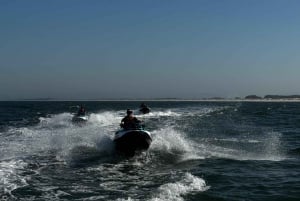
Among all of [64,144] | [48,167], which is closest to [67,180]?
[48,167]

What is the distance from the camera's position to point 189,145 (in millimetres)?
23734

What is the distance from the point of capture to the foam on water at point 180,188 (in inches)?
477

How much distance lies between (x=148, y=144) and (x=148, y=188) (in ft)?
21.9

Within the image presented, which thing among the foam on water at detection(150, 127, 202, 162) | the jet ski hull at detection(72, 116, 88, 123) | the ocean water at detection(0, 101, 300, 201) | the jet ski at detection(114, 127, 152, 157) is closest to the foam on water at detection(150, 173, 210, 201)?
the ocean water at detection(0, 101, 300, 201)

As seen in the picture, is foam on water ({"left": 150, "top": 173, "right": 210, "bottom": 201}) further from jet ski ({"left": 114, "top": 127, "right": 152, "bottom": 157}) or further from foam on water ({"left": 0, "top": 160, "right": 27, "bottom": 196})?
jet ski ({"left": 114, "top": 127, "right": 152, "bottom": 157})

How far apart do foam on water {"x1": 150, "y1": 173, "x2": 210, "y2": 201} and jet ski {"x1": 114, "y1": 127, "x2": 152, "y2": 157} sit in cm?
479

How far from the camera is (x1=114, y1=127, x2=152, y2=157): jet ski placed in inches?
768

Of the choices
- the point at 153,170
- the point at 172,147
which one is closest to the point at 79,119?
the point at 172,147

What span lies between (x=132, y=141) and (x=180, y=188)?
661cm

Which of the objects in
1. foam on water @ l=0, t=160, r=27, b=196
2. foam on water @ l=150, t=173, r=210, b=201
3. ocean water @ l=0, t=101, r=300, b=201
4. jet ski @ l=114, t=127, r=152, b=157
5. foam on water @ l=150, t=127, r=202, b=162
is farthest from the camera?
foam on water @ l=150, t=127, r=202, b=162

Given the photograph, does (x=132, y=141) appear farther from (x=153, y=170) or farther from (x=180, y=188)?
(x=180, y=188)

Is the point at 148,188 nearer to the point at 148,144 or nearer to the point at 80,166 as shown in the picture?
the point at 80,166

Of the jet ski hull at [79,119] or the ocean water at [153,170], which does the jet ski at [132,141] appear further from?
the jet ski hull at [79,119]

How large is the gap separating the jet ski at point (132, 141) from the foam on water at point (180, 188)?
189 inches
